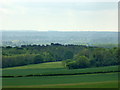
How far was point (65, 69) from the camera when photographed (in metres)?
9.24

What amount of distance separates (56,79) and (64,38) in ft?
6.98

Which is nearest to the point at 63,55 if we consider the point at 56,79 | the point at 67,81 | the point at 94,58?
the point at 94,58

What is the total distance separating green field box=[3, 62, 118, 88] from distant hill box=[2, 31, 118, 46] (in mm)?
999

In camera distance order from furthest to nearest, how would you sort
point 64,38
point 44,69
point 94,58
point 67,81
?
point 64,38, point 94,58, point 44,69, point 67,81

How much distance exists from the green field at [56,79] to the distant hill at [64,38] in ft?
3.28

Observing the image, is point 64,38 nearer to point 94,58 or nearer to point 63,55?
point 63,55

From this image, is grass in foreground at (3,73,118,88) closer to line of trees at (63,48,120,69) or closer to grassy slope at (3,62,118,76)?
grassy slope at (3,62,118,76)

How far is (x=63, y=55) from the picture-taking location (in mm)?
9828

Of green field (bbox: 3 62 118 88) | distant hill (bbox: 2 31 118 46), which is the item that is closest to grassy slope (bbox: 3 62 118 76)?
green field (bbox: 3 62 118 88)

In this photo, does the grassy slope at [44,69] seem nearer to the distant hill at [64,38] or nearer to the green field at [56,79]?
the green field at [56,79]

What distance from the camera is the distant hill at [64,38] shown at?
9.77m

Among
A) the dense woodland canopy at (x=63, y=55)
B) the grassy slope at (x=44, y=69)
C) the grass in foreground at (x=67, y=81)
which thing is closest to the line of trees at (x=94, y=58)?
the dense woodland canopy at (x=63, y=55)

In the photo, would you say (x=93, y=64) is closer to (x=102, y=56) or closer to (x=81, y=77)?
(x=102, y=56)

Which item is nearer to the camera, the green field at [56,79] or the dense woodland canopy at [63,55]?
the green field at [56,79]
